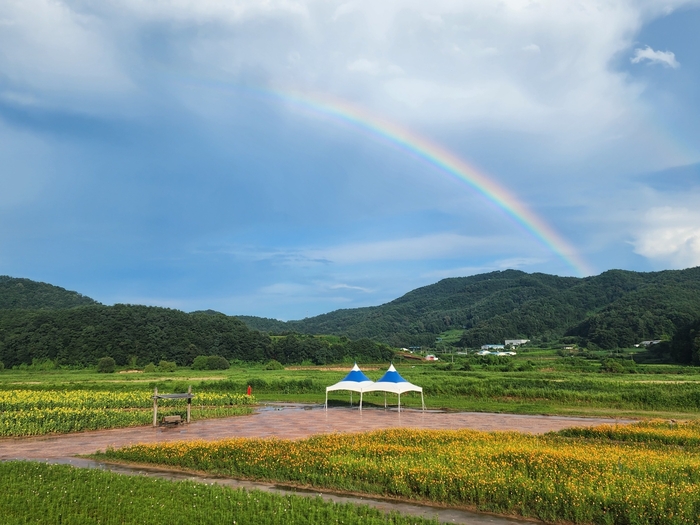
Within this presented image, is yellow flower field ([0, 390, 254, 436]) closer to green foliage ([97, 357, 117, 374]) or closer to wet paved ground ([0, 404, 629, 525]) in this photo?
wet paved ground ([0, 404, 629, 525])

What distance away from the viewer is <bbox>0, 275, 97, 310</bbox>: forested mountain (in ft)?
506

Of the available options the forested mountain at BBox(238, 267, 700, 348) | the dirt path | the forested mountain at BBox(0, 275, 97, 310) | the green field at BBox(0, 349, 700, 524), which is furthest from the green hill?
the green field at BBox(0, 349, 700, 524)

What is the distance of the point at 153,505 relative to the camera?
33.5ft

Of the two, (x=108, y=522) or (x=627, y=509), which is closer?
(x=108, y=522)

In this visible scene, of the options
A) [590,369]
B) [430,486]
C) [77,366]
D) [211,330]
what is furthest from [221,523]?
[211,330]

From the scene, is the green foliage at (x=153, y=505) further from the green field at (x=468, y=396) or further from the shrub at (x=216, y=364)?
the shrub at (x=216, y=364)

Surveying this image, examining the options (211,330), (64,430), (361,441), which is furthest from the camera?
(211,330)

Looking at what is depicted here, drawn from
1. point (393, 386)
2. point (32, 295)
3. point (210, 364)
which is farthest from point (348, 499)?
point (32, 295)

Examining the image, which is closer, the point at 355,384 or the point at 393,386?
the point at 393,386

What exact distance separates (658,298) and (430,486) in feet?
453

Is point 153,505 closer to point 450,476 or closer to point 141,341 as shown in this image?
point 450,476

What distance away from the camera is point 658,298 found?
12619cm

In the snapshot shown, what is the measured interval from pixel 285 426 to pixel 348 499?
1509 cm

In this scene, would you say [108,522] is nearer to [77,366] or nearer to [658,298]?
[77,366]
